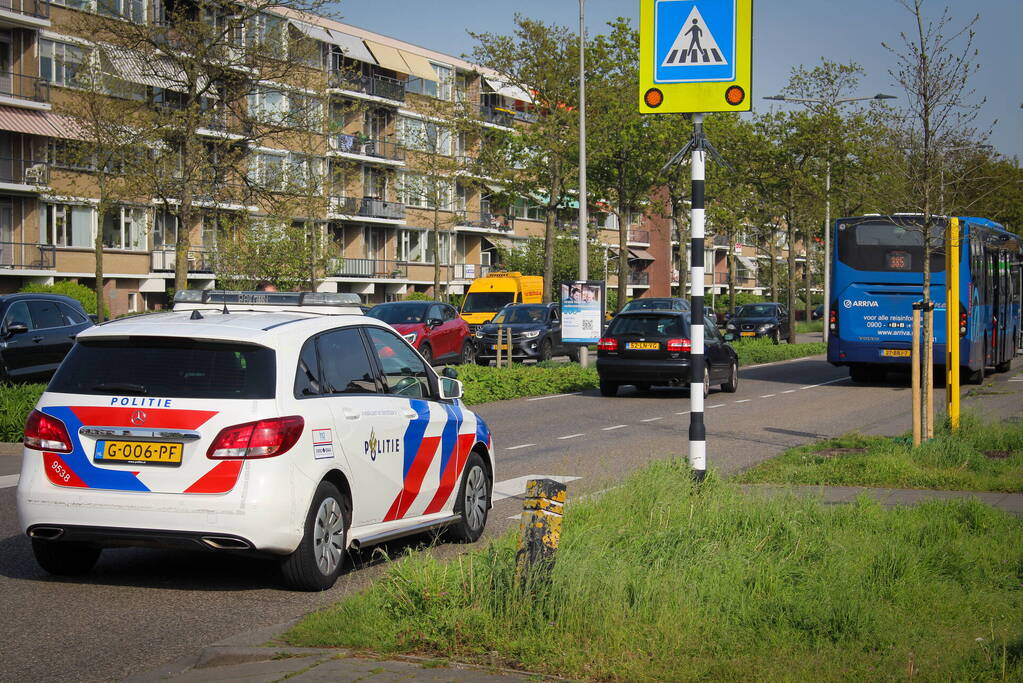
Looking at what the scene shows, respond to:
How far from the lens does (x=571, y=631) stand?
18.2ft

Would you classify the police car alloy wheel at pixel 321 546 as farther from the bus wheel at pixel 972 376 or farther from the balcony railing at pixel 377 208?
the balcony railing at pixel 377 208

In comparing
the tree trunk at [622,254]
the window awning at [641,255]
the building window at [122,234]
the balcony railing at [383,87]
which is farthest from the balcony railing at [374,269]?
the window awning at [641,255]

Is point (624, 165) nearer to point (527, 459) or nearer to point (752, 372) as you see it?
point (752, 372)

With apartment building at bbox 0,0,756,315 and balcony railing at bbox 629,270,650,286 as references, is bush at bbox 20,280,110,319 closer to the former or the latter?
apartment building at bbox 0,0,756,315

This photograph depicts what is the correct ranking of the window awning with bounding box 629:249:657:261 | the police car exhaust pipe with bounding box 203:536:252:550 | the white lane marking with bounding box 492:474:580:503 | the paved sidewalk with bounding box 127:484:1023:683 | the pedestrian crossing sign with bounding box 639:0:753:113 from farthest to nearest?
the window awning with bounding box 629:249:657:261 → the white lane marking with bounding box 492:474:580:503 → the pedestrian crossing sign with bounding box 639:0:753:113 → the police car exhaust pipe with bounding box 203:536:252:550 → the paved sidewalk with bounding box 127:484:1023:683

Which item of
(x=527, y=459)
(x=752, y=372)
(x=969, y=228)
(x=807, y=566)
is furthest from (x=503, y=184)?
(x=807, y=566)

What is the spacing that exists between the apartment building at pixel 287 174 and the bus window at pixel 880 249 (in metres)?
11.8

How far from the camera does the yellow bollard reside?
19.1ft

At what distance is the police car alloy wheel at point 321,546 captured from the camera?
278 inches

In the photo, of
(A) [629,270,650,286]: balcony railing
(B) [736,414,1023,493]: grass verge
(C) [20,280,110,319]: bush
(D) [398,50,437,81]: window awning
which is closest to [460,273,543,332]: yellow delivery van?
(C) [20,280,110,319]: bush

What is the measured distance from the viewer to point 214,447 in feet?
22.7

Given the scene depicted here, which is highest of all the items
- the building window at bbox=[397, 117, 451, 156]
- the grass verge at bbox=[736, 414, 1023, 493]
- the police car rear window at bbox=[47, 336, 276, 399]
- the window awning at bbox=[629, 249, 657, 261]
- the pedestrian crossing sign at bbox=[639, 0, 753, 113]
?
the building window at bbox=[397, 117, 451, 156]

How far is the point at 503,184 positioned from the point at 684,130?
26.1 feet

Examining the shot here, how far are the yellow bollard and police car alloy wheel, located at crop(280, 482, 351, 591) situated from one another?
166 centimetres
